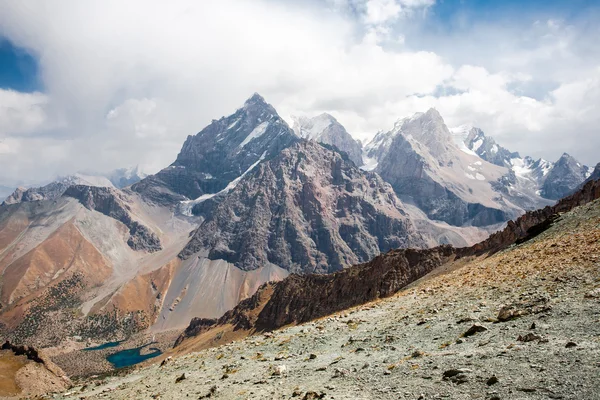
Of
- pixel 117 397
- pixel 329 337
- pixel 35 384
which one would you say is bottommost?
pixel 35 384

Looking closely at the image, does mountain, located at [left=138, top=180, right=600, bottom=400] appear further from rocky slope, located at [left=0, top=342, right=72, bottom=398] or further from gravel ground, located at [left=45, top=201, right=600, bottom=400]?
rocky slope, located at [left=0, top=342, right=72, bottom=398]

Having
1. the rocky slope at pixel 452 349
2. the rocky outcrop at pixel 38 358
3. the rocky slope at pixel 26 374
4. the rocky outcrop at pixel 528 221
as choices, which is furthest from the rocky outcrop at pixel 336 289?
the rocky slope at pixel 26 374

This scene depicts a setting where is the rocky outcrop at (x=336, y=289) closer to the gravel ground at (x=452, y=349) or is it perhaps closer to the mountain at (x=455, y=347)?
the mountain at (x=455, y=347)

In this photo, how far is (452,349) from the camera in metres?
18.0

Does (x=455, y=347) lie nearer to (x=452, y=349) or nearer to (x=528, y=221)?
(x=452, y=349)

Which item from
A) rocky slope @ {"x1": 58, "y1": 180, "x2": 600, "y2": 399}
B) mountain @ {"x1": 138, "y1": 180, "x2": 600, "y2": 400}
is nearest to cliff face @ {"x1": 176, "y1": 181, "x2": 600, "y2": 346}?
mountain @ {"x1": 138, "y1": 180, "x2": 600, "y2": 400}

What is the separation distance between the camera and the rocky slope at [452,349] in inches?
539

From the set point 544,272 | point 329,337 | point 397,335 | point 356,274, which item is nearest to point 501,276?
point 544,272

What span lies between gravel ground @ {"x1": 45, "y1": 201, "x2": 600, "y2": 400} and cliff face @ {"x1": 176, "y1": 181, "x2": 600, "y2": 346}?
21728mm

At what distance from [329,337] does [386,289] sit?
211 feet

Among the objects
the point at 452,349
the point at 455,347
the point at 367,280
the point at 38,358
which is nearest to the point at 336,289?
the point at 367,280

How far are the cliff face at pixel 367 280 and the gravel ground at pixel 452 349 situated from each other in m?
21.7

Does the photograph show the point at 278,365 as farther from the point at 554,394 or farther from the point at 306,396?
the point at 554,394

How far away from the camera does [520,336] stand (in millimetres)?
16641
